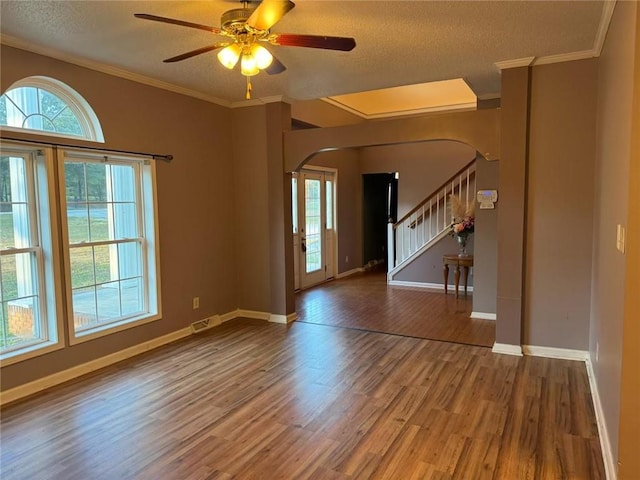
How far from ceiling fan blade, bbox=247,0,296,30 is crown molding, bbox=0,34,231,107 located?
206 cm

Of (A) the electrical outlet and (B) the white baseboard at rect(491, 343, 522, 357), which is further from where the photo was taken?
(B) the white baseboard at rect(491, 343, 522, 357)

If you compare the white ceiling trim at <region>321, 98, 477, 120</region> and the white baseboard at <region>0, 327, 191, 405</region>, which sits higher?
the white ceiling trim at <region>321, 98, 477, 120</region>

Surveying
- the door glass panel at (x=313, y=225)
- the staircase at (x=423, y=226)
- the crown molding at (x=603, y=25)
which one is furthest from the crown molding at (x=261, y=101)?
the staircase at (x=423, y=226)

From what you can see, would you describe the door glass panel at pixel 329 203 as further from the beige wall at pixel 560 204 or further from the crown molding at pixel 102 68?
the beige wall at pixel 560 204

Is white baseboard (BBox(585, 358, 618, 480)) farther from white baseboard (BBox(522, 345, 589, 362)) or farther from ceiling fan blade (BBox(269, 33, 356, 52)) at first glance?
ceiling fan blade (BBox(269, 33, 356, 52))

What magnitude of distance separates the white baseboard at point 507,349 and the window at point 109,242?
135 inches

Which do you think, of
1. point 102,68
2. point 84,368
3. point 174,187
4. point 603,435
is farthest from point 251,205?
point 603,435

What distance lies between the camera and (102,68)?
3844 millimetres

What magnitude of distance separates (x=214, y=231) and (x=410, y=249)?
3.68 m

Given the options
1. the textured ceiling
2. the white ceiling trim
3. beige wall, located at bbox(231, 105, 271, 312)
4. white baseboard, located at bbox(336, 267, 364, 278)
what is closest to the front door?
white baseboard, located at bbox(336, 267, 364, 278)

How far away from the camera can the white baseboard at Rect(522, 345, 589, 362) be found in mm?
3861

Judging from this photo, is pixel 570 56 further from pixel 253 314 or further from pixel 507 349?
pixel 253 314

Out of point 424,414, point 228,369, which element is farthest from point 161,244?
point 424,414

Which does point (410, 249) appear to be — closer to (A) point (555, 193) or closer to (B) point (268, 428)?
(A) point (555, 193)
